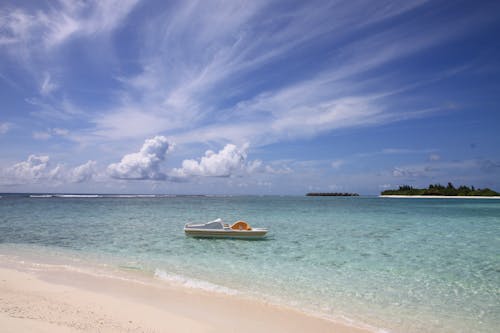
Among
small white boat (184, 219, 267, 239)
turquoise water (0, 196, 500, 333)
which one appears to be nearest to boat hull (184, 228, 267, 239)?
small white boat (184, 219, 267, 239)

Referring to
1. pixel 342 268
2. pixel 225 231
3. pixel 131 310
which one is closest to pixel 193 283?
pixel 131 310

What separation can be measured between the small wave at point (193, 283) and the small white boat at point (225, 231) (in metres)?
7.99

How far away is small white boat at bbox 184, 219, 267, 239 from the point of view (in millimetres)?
18172

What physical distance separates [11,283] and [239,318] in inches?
263

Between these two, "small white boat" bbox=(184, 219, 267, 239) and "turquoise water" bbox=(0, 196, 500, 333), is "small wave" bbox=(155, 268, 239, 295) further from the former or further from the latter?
"small white boat" bbox=(184, 219, 267, 239)

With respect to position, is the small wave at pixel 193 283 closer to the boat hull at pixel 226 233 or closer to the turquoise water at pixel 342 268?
the turquoise water at pixel 342 268

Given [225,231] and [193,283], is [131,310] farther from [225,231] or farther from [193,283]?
[225,231]

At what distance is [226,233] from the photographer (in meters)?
18.6

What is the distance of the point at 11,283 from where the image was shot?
8547mm

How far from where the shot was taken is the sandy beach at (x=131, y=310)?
18.7 ft

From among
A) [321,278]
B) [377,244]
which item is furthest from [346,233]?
[321,278]

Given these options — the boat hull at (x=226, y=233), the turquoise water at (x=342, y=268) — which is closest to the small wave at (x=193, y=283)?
the turquoise water at (x=342, y=268)

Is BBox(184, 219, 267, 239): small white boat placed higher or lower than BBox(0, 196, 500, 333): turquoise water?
higher

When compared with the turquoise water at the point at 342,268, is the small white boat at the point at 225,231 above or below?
above
